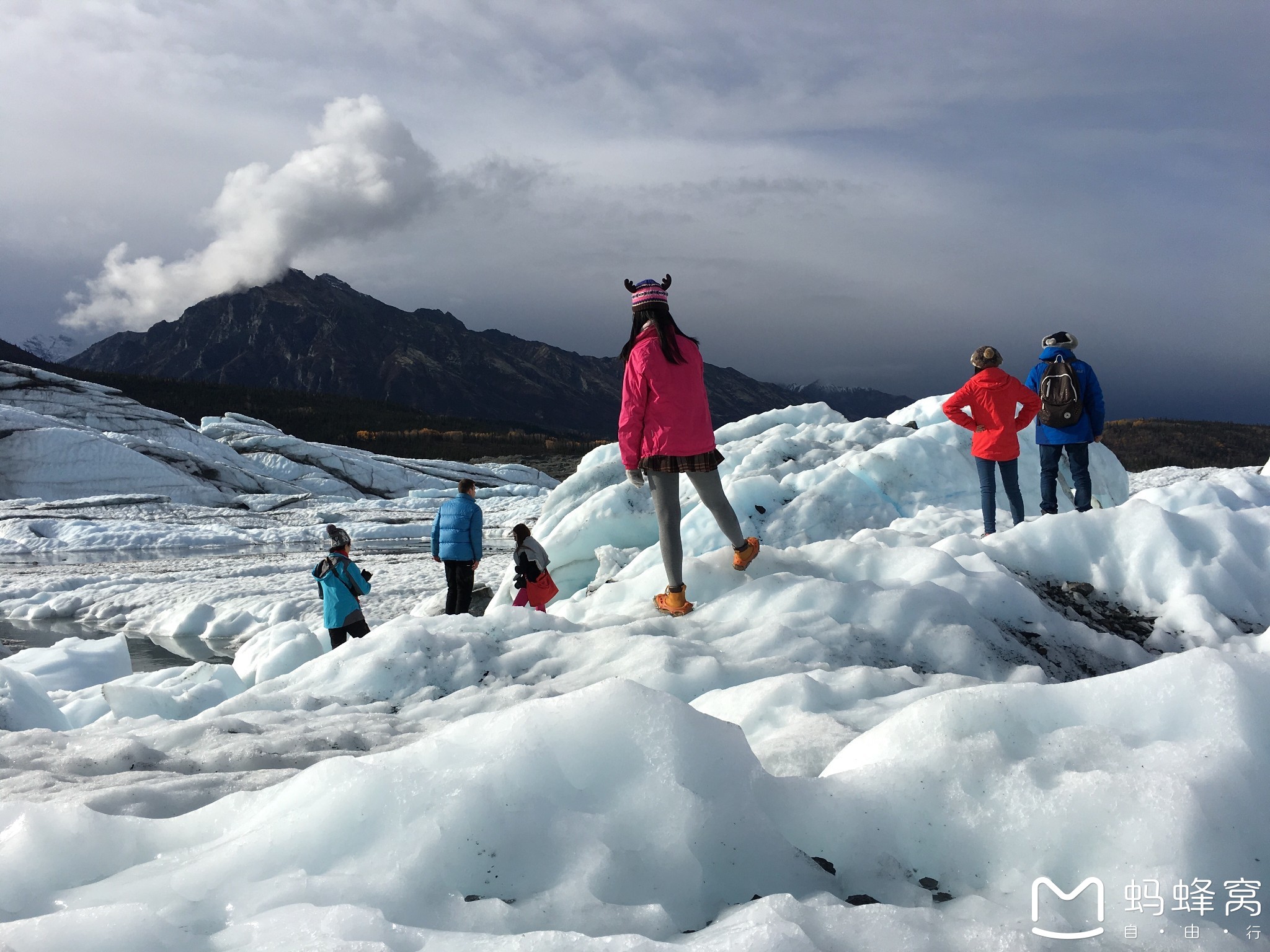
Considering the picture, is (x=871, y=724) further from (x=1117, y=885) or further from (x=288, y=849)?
(x=288, y=849)

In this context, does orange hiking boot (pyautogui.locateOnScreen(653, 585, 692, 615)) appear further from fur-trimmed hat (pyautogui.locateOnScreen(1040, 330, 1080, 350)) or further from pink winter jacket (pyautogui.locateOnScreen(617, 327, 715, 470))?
fur-trimmed hat (pyautogui.locateOnScreen(1040, 330, 1080, 350))

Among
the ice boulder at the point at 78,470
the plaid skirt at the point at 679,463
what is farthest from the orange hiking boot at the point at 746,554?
the ice boulder at the point at 78,470

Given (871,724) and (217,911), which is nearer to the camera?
(217,911)

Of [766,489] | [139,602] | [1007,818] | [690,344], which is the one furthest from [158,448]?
[1007,818]

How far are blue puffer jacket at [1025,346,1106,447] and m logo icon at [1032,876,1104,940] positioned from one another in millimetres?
5861

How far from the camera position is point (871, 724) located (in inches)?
108

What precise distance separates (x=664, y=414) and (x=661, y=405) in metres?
0.05

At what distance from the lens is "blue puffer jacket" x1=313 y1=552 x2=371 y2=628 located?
22.8 feet

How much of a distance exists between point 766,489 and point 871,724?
235 inches

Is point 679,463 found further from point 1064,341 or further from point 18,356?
point 18,356

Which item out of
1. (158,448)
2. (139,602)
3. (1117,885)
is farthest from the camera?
(158,448)

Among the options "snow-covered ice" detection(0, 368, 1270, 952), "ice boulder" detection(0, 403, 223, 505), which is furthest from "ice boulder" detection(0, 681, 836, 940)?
"ice boulder" detection(0, 403, 223, 505)

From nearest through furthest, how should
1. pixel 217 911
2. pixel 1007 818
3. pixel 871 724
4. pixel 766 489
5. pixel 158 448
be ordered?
1. pixel 217 911
2. pixel 1007 818
3. pixel 871 724
4. pixel 766 489
5. pixel 158 448

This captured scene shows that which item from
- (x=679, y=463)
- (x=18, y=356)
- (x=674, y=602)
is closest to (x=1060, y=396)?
(x=679, y=463)
